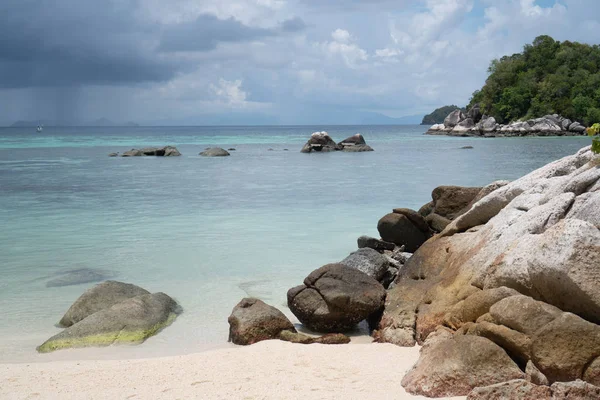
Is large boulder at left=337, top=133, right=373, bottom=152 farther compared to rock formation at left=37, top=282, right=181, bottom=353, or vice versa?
large boulder at left=337, top=133, right=373, bottom=152

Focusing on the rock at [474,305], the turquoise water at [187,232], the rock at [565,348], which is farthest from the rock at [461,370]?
the turquoise water at [187,232]

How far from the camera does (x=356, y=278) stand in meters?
8.04

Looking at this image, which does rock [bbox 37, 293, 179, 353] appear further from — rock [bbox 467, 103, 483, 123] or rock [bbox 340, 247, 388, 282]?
rock [bbox 467, 103, 483, 123]

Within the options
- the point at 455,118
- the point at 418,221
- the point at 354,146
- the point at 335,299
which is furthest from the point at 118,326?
the point at 455,118

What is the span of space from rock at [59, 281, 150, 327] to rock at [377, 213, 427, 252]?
16.9 ft

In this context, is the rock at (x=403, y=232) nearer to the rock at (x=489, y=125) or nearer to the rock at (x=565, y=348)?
the rock at (x=565, y=348)

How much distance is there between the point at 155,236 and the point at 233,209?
16.2 ft

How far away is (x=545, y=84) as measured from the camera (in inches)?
3415

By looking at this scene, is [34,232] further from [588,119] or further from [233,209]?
[588,119]

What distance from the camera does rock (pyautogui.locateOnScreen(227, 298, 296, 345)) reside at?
7.23 metres

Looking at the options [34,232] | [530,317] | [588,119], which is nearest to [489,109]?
[588,119]

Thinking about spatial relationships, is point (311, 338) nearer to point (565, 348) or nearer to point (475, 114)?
point (565, 348)

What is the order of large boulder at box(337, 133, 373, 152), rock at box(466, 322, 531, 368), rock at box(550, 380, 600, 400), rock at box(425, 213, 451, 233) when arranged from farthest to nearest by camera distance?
large boulder at box(337, 133, 373, 152) → rock at box(425, 213, 451, 233) → rock at box(466, 322, 531, 368) → rock at box(550, 380, 600, 400)

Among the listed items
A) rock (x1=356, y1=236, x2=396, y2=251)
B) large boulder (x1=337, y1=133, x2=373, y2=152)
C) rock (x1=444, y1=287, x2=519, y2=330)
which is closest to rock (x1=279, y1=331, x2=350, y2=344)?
rock (x1=444, y1=287, x2=519, y2=330)
